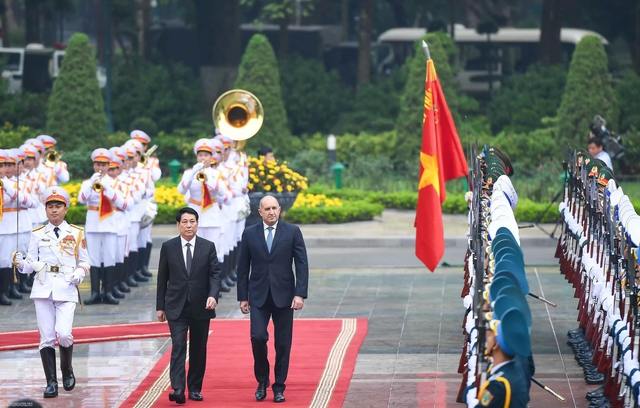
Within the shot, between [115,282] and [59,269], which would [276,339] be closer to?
[59,269]

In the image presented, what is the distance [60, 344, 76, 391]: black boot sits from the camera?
447 inches

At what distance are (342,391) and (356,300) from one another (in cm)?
533

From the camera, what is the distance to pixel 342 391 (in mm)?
11383

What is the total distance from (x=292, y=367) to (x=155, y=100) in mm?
26300

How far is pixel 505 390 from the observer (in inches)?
295

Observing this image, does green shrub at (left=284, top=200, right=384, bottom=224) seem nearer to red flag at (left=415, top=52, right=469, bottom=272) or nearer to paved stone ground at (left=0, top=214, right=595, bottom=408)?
paved stone ground at (left=0, top=214, right=595, bottom=408)

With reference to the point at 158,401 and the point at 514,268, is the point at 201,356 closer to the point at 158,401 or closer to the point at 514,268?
the point at 158,401

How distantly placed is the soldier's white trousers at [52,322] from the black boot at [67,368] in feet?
0.21

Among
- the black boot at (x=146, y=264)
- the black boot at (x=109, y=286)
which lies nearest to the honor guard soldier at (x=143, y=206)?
the black boot at (x=146, y=264)

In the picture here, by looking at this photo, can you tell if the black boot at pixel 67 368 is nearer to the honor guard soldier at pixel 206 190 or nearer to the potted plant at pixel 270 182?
the honor guard soldier at pixel 206 190

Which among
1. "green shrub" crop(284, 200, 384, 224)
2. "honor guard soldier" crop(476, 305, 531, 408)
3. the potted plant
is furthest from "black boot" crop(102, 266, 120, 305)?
"honor guard soldier" crop(476, 305, 531, 408)

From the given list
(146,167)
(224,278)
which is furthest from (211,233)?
(146,167)

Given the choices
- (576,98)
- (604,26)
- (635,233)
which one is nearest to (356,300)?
(635,233)

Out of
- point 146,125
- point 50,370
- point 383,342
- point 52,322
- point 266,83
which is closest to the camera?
point 50,370
